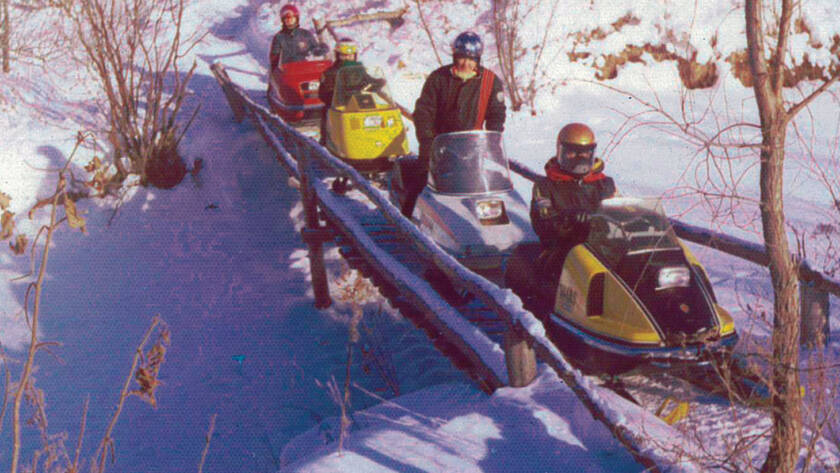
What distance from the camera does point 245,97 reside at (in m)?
11.0

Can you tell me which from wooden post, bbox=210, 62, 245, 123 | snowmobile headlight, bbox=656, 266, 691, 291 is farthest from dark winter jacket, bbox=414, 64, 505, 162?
wooden post, bbox=210, 62, 245, 123

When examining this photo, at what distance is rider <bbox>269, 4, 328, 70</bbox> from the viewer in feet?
37.6

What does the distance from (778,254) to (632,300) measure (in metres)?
1.27

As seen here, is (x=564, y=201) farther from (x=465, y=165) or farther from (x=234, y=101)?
(x=234, y=101)

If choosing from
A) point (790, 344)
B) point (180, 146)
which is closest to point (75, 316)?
point (180, 146)

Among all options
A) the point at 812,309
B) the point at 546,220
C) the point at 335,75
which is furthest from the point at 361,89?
the point at 812,309

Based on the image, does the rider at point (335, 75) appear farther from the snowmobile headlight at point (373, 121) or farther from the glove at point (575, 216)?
the glove at point (575, 216)

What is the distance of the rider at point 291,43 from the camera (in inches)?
451

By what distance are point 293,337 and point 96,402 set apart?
1.85m

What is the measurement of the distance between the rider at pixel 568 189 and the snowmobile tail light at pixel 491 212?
73 centimetres

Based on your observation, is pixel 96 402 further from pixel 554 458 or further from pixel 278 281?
pixel 554 458

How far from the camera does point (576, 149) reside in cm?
495

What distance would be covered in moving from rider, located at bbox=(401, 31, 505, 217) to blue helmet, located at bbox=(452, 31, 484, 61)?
5cm

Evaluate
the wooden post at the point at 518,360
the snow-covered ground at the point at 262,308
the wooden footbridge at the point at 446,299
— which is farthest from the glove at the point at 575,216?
the wooden post at the point at 518,360
